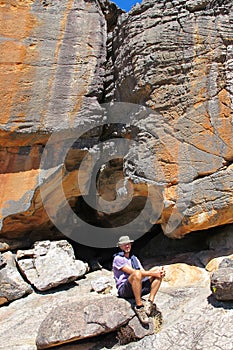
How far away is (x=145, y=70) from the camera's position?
7.18 m

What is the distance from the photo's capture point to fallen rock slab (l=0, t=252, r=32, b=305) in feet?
22.4

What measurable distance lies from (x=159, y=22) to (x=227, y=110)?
244 cm

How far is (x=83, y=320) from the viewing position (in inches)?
191

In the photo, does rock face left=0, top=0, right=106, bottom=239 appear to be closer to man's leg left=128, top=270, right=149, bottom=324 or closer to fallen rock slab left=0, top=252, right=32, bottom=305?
fallen rock slab left=0, top=252, right=32, bottom=305

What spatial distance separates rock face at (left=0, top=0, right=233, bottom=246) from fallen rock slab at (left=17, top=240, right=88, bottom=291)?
682mm

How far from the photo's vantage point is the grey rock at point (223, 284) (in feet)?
15.9

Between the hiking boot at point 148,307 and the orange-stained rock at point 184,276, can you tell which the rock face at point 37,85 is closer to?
the orange-stained rock at point 184,276

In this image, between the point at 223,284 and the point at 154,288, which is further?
the point at 154,288

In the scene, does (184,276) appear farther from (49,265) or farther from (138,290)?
(49,265)

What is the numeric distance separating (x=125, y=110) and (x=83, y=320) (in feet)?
15.0

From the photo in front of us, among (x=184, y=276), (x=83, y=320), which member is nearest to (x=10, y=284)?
(x=83, y=320)

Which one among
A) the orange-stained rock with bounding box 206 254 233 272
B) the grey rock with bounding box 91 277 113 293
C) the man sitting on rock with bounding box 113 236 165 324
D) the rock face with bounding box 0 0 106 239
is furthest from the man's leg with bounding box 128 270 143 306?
the rock face with bounding box 0 0 106 239

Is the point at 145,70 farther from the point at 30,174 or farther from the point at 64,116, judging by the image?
the point at 30,174

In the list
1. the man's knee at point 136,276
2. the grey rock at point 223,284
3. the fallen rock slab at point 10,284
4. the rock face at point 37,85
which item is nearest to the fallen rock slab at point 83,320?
the man's knee at point 136,276
